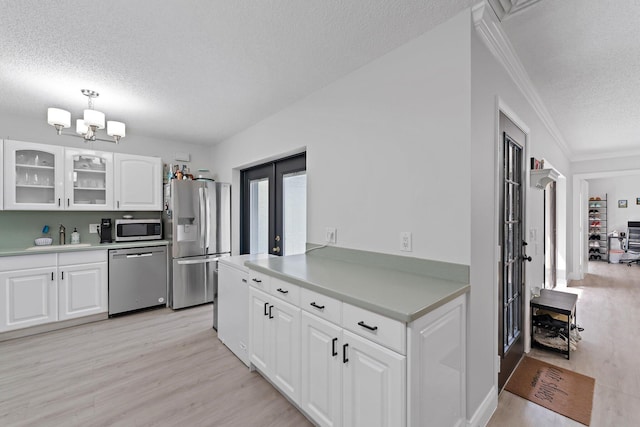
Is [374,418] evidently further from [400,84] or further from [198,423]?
[400,84]

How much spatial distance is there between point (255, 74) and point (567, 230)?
600cm

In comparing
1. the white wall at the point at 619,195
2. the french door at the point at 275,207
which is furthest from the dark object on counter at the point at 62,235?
the white wall at the point at 619,195

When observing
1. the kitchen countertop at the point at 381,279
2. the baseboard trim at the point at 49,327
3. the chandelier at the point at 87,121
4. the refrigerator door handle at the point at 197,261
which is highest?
the chandelier at the point at 87,121

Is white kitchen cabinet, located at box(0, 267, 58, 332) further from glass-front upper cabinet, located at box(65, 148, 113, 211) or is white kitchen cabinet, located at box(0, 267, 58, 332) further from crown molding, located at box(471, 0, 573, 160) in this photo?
crown molding, located at box(471, 0, 573, 160)

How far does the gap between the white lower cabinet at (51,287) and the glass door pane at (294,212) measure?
236 centimetres

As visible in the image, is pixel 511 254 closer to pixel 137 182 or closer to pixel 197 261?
pixel 197 261

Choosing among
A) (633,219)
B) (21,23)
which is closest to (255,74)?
(21,23)

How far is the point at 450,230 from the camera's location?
1.60 m

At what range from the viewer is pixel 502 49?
5.96 ft

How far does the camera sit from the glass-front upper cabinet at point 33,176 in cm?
303

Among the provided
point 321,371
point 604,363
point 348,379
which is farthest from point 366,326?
point 604,363

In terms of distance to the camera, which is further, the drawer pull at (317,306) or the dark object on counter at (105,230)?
the dark object on counter at (105,230)

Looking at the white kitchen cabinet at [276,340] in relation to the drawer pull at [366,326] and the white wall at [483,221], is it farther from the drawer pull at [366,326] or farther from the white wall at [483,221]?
the white wall at [483,221]

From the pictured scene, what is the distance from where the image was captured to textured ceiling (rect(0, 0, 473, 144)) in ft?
5.09
